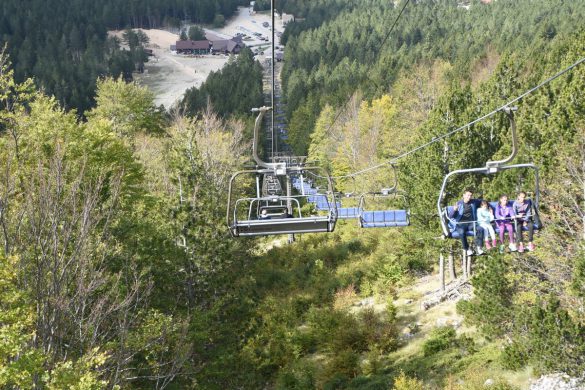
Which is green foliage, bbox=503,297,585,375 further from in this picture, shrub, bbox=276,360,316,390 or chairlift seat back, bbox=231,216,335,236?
shrub, bbox=276,360,316,390

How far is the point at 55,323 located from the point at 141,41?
497ft

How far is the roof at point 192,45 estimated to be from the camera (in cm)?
14275

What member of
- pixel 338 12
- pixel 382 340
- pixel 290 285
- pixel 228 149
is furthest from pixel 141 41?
pixel 382 340

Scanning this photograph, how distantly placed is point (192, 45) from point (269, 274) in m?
128

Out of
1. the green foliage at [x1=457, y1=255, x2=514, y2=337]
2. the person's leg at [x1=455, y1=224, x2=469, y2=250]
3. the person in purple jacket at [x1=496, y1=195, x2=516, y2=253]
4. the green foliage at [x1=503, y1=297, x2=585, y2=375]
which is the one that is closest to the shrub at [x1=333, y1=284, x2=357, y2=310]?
the green foliage at [x1=457, y1=255, x2=514, y2=337]

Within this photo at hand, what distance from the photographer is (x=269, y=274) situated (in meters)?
30.8

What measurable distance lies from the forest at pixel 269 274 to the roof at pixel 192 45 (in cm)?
11614

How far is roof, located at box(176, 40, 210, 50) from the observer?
468 feet

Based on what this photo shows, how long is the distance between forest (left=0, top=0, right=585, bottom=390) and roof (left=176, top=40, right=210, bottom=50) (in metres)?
116

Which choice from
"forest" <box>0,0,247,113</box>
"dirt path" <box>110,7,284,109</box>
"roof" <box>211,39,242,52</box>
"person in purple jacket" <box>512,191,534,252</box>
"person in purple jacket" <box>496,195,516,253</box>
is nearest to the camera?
"person in purple jacket" <box>512,191,534,252</box>

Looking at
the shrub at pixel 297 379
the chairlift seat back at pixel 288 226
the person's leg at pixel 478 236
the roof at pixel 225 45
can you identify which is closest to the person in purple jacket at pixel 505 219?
the person's leg at pixel 478 236

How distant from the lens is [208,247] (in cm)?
1797

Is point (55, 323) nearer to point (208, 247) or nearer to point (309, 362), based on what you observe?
point (208, 247)

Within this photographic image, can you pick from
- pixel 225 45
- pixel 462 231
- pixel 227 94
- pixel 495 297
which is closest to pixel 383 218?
Answer: pixel 495 297
